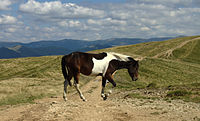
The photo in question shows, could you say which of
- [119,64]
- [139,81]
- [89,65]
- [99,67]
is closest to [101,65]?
[99,67]

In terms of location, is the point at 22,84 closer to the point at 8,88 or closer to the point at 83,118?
A: the point at 8,88

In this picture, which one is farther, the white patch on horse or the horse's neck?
the horse's neck

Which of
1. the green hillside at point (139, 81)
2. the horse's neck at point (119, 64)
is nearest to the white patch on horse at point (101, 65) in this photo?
the horse's neck at point (119, 64)

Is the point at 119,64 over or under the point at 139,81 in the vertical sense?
Answer: over

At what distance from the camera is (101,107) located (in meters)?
14.0

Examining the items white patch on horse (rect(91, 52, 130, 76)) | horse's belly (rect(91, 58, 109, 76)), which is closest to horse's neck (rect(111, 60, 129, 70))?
white patch on horse (rect(91, 52, 130, 76))

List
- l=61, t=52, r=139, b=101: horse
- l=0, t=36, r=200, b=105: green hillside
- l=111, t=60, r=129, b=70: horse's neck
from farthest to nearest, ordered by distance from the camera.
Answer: l=0, t=36, r=200, b=105: green hillside < l=111, t=60, r=129, b=70: horse's neck < l=61, t=52, r=139, b=101: horse

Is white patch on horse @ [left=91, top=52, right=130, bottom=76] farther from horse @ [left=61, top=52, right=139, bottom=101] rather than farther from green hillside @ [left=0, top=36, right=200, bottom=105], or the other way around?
green hillside @ [left=0, top=36, right=200, bottom=105]

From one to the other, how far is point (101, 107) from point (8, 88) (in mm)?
23608

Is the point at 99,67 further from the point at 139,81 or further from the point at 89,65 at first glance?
the point at 139,81

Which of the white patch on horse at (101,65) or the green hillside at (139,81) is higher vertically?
the white patch on horse at (101,65)

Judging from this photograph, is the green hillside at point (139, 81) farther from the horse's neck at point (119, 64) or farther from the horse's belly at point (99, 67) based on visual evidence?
the horse's belly at point (99, 67)

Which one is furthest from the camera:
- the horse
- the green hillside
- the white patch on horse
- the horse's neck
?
the green hillside

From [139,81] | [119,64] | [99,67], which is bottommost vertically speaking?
[139,81]
